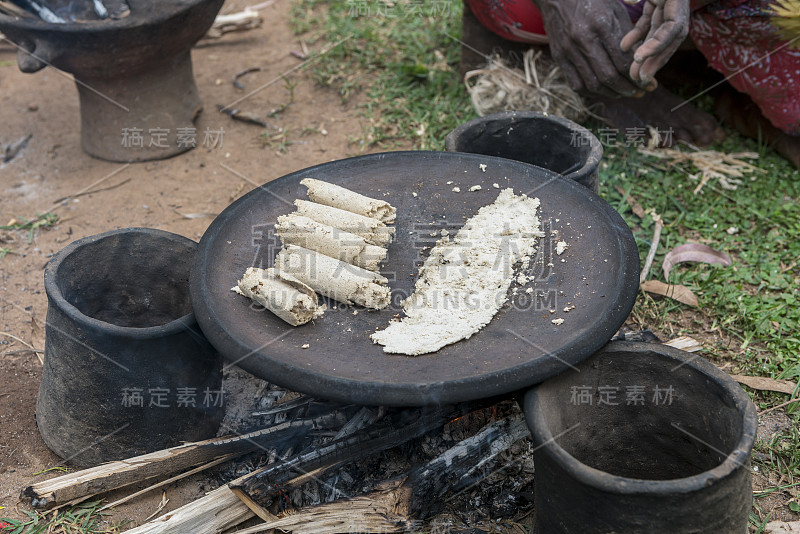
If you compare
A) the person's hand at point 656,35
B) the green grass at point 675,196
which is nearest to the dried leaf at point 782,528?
the green grass at point 675,196

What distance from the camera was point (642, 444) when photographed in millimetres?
2797

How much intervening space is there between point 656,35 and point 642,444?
7.00 feet

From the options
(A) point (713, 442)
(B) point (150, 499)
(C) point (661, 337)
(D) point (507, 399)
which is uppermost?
(A) point (713, 442)

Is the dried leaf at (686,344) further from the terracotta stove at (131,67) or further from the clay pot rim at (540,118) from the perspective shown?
the terracotta stove at (131,67)

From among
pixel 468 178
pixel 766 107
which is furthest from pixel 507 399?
pixel 766 107

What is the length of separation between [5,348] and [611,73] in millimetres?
3758

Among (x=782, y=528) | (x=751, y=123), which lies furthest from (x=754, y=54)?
(x=782, y=528)

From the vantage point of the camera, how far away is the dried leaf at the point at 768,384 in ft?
11.2

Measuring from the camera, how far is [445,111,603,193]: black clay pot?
3.90 m

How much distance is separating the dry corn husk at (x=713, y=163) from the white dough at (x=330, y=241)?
2756 millimetres

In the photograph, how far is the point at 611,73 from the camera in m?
4.30

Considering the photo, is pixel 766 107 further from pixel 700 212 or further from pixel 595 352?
pixel 595 352

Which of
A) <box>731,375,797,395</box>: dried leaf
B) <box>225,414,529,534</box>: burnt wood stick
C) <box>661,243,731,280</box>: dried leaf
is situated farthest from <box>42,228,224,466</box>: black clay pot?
<box>661,243,731,280</box>: dried leaf

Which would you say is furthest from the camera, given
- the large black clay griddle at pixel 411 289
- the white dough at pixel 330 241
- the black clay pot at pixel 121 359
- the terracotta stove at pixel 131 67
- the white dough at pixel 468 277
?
the terracotta stove at pixel 131 67
